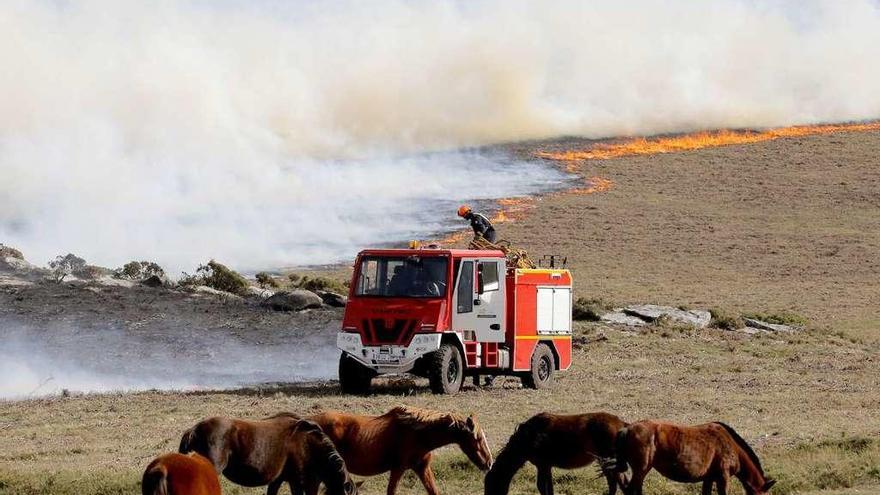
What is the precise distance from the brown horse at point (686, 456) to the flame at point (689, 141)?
76.3 meters

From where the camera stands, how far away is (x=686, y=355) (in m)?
42.8

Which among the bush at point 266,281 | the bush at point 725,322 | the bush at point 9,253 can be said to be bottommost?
the bush at point 725,322

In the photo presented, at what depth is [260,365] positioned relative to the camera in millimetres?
40969

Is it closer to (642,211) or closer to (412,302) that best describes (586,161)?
(642,211)

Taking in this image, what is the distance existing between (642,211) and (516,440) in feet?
246

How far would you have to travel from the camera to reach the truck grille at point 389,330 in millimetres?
33094

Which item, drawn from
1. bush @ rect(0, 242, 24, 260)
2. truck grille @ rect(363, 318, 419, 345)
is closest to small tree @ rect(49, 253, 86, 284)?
bush @ rect(0, 242, 24, 260)

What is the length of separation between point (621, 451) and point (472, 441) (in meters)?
1.81

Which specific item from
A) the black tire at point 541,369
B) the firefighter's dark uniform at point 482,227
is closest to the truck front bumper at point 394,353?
the black tire at point 541,369

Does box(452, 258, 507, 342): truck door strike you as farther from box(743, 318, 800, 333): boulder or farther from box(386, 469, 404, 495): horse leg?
box(743, 318, 800, 333): boulder

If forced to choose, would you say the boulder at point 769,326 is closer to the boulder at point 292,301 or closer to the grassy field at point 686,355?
the grassy field at point 686,355

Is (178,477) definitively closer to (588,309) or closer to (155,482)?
(155,482)

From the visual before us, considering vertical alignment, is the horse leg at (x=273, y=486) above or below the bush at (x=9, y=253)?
below

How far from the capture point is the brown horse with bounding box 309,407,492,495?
18.5 m
